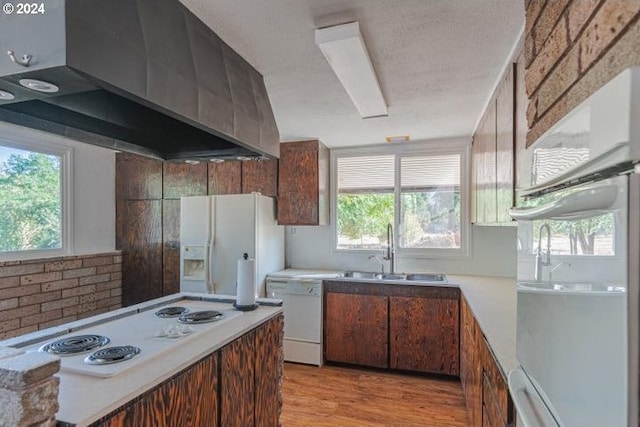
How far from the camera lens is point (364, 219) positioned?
4004 millimetres

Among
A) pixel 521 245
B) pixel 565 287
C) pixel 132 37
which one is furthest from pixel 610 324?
pixel 132 37

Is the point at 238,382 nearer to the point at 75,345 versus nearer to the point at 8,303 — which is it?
the point at 75,345

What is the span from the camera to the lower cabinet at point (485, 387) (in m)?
1.31

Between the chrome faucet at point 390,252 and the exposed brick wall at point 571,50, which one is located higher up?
the exposed brick wall at point 571,50

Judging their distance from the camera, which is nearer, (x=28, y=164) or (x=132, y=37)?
(x=132, y=37)

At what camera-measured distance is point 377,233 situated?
3957mm

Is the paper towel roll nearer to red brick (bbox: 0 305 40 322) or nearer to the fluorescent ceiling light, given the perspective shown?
the fluorescent ceiling light

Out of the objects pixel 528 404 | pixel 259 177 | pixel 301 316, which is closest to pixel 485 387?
pixel 528 404

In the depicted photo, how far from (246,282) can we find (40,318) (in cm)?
230

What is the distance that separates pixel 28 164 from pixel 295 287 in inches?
109

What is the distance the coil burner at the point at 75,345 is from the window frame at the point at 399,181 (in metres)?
2.81

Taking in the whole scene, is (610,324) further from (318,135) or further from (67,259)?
(67,259)

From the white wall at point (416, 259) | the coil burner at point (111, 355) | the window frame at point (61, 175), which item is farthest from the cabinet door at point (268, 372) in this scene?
the window frame at point (61, 175)

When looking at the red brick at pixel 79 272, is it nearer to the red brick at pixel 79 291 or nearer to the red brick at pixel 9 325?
the red brick at pixel 79 291
